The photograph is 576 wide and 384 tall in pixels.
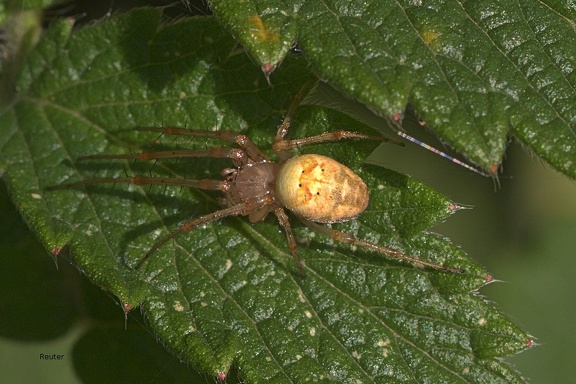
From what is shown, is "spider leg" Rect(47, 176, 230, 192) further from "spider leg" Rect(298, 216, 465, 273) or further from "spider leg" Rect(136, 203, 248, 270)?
"spider leg" Rect(298, 216, 465, 273)

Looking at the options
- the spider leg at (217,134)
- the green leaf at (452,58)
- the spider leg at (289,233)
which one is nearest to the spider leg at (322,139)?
the spider leg at (217,134)

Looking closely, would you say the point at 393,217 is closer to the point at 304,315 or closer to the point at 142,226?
the point at 304,315

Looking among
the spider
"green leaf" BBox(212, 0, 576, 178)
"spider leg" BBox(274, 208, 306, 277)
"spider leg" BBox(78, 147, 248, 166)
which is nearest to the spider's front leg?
the spider

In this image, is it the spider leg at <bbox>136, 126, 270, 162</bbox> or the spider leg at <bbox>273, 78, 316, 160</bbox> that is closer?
the spider leg at <bbox>273, 78, 316, 160</bbox>

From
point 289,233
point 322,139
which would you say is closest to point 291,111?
point 322,139

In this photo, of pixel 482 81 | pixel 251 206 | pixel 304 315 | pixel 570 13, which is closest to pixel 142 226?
pixel 251 206

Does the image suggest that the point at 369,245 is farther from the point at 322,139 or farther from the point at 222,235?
the point at 222,235
